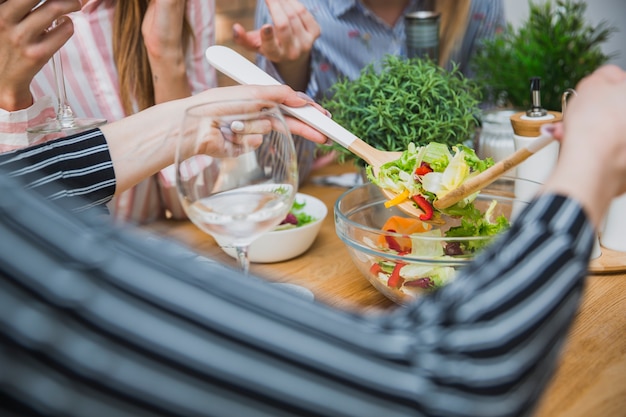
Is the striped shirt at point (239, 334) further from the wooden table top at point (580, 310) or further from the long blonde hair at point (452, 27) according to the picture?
the long blonde hair at point (452, 27)

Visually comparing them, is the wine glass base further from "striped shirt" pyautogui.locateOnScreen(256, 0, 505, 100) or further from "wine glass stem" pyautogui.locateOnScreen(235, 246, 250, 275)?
"striped shirt" pyautogui.locateOnScreen(256, 0, 505, 100)

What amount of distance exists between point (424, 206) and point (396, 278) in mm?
116

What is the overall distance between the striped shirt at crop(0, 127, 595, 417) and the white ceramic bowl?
0.66 metres

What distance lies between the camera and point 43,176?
1.01 meters

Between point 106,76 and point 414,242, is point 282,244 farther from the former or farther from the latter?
point 106,76

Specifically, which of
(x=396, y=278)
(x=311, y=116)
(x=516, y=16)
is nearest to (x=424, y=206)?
(x=396, y=278)

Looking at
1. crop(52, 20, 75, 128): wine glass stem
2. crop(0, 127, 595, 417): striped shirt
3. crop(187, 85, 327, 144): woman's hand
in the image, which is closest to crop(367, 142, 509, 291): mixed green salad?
crop(187, 85, 327, 144): woman's hand

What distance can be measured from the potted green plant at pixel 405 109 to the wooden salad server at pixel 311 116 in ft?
0.54

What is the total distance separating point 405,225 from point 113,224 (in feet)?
2.16

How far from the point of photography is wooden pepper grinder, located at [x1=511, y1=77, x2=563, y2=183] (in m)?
1.22

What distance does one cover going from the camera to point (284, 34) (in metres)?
1.59

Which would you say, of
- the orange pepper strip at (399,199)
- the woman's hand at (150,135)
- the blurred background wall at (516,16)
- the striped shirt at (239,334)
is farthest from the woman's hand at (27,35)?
the blurred background wall at (516,16)

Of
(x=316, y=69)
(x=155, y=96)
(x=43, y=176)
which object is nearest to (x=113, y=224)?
(x=43, y=176)

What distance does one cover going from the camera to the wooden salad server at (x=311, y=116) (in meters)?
1.15
